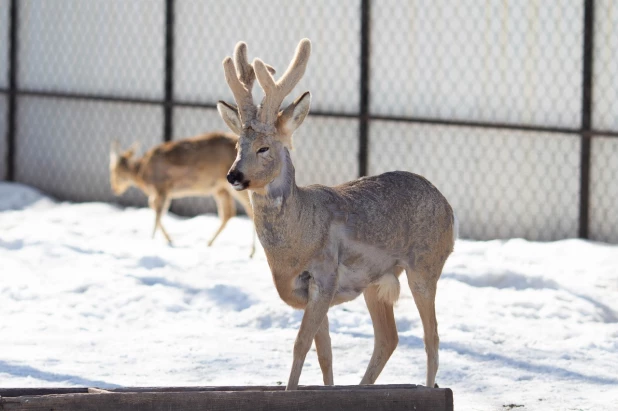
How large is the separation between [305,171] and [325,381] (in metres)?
6.66

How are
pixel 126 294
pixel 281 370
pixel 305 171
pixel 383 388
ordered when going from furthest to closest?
pixel 305 171 < pixel 126 294 < pixel 281 370 < pixel 383 388

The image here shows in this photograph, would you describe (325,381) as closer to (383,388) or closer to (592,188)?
(383,388)

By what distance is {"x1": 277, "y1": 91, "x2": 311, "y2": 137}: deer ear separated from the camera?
5.35 m

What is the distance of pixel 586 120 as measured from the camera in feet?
36.7

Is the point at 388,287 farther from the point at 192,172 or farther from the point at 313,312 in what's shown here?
the point at 192,172

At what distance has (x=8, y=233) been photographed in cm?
1129

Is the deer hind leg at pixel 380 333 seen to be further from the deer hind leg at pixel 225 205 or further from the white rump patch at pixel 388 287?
the deer hind leg at pixel 225 205

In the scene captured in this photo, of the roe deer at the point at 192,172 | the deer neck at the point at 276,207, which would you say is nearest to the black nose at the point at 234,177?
the deer neck at the point at 276,207

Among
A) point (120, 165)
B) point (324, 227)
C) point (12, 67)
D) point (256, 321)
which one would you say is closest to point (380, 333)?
point (324, 227)

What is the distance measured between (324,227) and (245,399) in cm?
105

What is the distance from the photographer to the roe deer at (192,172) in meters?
11.8

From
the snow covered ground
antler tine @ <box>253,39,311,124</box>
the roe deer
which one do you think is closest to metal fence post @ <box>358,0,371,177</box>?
the roe deer

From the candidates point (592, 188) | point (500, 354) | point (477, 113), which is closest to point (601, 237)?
point (592, 188)

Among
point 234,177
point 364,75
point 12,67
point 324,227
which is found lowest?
point 324,227
